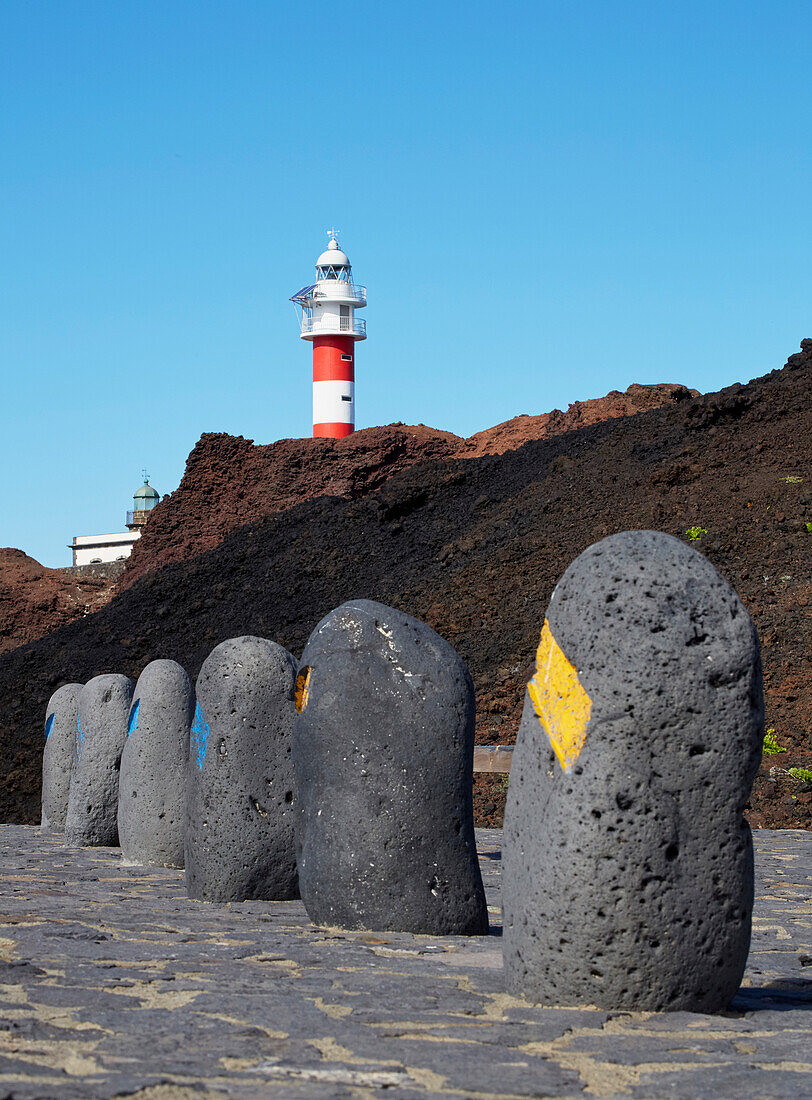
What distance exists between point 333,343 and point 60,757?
95.4 ft

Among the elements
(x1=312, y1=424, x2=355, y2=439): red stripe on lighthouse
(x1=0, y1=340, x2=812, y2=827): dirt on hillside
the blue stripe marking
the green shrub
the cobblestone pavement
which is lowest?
the cobblestone pavement

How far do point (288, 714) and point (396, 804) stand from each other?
1.71 m

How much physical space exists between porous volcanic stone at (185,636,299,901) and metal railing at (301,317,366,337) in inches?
1356

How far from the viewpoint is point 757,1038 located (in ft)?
14.7

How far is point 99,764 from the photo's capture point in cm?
1255

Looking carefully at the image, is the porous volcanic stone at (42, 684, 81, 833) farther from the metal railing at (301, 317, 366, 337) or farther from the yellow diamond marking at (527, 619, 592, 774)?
the metal railing at (301, 317, 366, 337)

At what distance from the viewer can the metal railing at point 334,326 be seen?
1652 inches

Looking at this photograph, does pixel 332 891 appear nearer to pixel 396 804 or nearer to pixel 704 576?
pixel 396 804

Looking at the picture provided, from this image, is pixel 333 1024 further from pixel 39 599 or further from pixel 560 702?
pixel 39 599

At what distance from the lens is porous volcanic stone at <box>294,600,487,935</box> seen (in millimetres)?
6820

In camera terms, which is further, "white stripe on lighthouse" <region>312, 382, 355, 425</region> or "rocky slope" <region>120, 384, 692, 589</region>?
"white stripe on lighthouse" <region>312, 382, 355, 425</region>

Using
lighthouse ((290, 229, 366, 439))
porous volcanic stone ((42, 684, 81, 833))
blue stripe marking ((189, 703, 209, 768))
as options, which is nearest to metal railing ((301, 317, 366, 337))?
lighthouse ((290, 229, 366, 439))

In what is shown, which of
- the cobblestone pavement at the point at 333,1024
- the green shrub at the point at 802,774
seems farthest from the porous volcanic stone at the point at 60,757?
the green shrub at the point at 802,774

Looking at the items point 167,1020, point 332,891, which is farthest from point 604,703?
point 332,891
